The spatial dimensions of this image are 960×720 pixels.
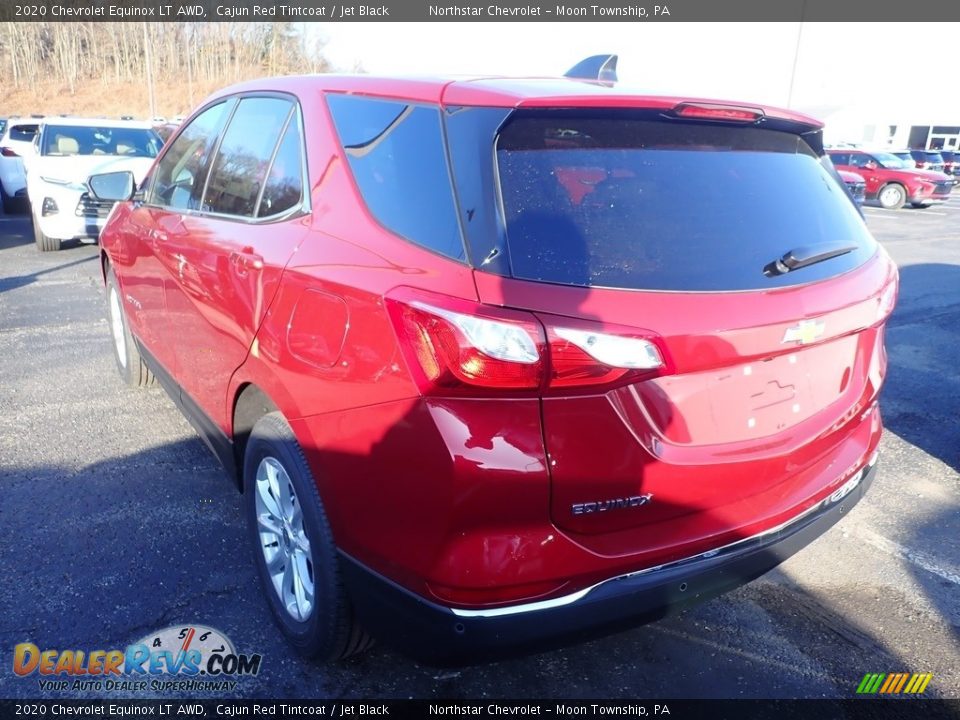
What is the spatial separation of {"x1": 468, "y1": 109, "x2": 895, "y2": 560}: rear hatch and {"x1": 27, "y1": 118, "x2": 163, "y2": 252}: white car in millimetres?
8342

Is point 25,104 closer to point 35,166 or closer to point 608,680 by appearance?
point 35,166

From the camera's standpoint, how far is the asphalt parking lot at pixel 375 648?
7.95ft

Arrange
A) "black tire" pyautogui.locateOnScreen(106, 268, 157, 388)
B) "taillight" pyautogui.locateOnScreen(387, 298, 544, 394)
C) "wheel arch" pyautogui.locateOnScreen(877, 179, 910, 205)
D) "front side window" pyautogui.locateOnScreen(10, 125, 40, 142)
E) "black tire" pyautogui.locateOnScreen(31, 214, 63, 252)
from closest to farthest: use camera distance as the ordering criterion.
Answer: "taillight" pyautogui.locateOnScreen(387, 298, 544, 394) < "black tire" pyautogui.locateOnScreen(106, 268, 157, 388) < "black tire" pyautogui.locateOnScreen(31, 214, 63, 252) < "front side window" pyautogui.locateOnScreen(10, 125, 40, 142) < "wheel arch" pyautogui.locateOnScreen(877, 179, 910, 205)

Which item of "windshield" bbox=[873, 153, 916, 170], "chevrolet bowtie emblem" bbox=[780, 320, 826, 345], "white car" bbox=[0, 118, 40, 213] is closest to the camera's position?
"chevrolet bowtie emblem" bbox=[780, 320, 826, 345]

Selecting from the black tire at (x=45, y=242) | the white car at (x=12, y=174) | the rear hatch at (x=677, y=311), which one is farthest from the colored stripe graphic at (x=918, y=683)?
the white car at (x=12, y=174)

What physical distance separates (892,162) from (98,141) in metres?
22.2

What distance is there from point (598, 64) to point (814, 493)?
1.82 m

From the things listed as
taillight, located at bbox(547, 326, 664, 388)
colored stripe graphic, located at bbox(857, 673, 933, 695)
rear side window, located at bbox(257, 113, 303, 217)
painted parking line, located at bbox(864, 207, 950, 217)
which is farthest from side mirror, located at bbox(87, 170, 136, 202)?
painted parking line, located at bbox(864, 207, 950, 217)

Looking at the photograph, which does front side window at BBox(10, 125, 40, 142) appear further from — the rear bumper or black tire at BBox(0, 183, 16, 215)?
the rear bumper

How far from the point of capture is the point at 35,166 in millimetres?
9719

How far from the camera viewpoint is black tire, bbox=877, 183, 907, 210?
22.6 metres

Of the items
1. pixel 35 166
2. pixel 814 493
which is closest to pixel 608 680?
pixel 814 493

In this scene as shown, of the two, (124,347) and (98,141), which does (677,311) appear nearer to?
(124,347)

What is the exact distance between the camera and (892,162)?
75.4 feet
